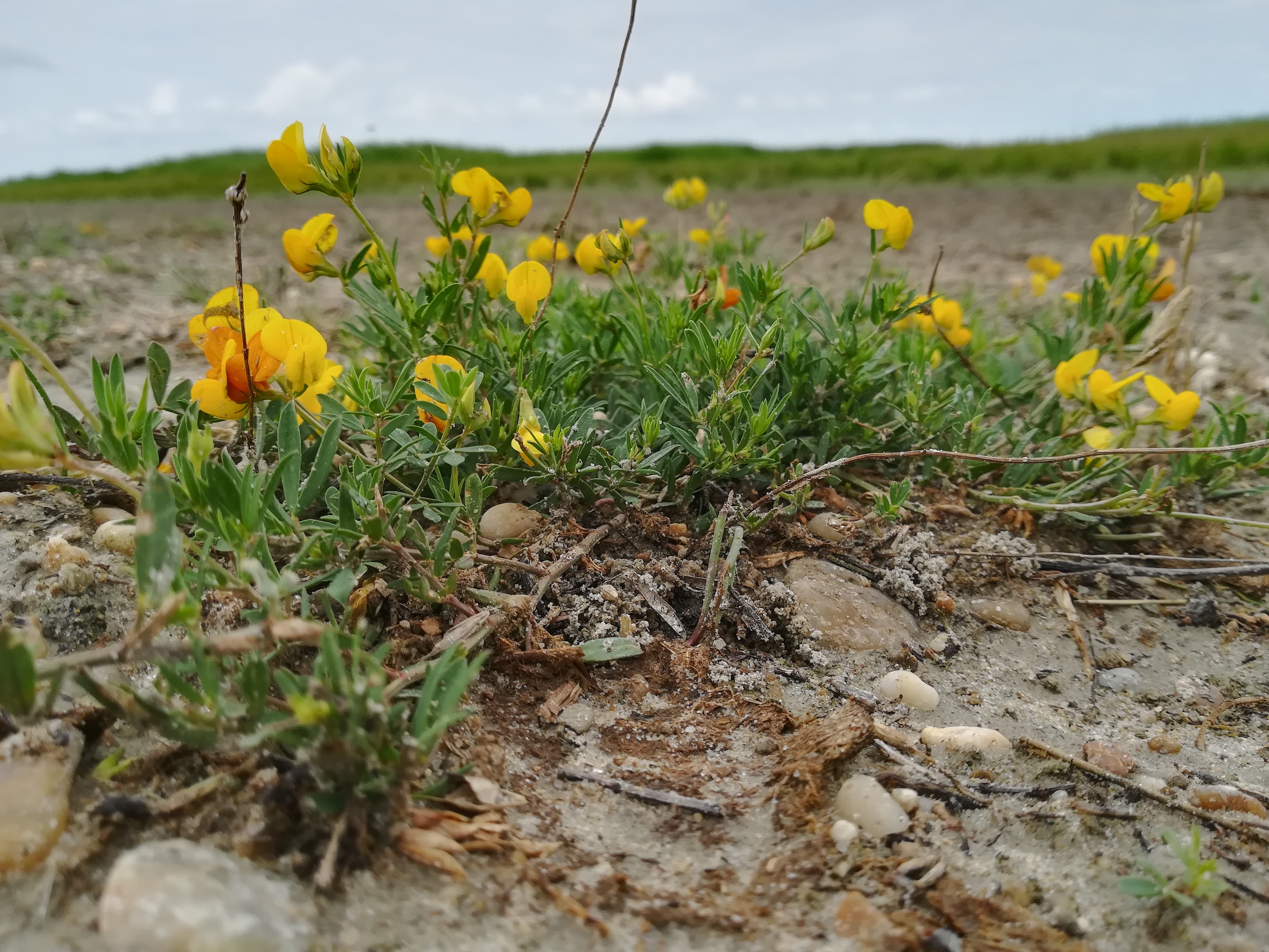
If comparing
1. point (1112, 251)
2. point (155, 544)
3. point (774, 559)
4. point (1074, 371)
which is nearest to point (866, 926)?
point (774, 559)

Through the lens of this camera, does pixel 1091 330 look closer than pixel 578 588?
No

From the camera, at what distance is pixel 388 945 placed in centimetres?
96

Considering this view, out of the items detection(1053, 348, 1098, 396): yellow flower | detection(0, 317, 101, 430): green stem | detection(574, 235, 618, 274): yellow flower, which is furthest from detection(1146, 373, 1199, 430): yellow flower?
detection(0, 317, 101, 430): green stem

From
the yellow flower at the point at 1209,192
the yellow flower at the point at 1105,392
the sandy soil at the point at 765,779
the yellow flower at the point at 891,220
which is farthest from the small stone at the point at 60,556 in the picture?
the yellow flower at the point at 1209,192

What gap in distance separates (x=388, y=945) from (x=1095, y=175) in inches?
343

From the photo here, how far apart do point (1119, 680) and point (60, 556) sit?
2.01 metres

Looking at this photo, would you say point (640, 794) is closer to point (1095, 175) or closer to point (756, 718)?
point (756, 718)

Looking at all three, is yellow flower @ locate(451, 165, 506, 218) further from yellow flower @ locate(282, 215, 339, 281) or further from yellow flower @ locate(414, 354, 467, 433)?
yellow flower @ locate(414, 354, 467, 433)

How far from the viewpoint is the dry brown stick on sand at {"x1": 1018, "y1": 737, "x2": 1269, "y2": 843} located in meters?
1.26

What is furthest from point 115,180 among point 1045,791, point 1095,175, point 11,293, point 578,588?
point 1045,791

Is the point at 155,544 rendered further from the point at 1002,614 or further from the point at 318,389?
the point at 1002,614

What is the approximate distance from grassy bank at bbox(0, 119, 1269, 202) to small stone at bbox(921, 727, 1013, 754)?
5845 millimetres

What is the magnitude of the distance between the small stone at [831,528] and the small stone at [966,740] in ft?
1.90

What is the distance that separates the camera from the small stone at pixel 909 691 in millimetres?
1555
